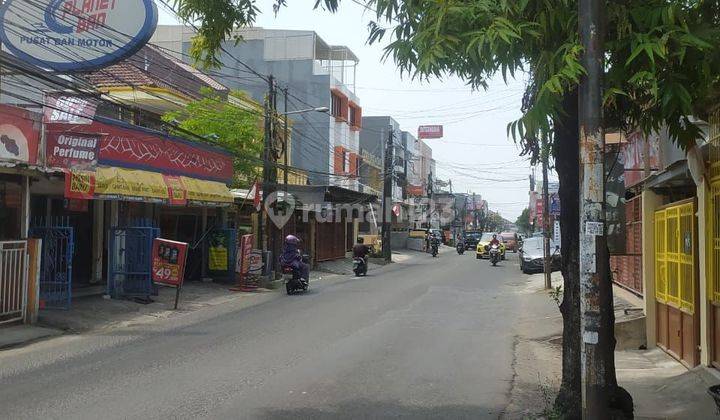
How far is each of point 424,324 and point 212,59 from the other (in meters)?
7.69

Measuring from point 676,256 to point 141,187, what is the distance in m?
12.0

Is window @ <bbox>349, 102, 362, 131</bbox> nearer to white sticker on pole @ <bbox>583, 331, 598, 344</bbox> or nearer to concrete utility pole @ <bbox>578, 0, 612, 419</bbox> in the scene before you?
concrete utility pole @ <bbox>578, 0, 612, 419</bbox>

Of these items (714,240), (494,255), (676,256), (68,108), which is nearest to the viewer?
(714,240)

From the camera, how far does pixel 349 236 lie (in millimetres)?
44906

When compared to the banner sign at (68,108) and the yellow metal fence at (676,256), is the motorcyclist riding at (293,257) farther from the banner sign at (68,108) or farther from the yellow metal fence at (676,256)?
the yellow metal fence at (676,256)

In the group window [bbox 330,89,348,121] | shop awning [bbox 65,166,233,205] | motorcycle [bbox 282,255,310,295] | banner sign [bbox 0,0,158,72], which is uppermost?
window [bbox 330,89,348,121]

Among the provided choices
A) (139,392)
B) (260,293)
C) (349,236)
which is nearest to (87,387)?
(139,392)

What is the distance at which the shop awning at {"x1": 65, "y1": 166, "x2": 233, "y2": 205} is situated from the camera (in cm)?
1350

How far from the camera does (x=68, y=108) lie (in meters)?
15.4

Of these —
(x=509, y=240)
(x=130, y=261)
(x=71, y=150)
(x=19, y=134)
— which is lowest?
(x=130, y=261)

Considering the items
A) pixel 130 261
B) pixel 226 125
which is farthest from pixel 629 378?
pixel 226 125

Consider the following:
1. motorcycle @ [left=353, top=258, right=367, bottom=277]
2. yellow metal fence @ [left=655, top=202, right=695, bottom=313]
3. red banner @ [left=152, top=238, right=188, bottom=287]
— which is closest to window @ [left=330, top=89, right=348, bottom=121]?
motorcycle @ [left=353, top=258, right=367, bottom=277]

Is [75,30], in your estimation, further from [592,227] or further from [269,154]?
[269,154]

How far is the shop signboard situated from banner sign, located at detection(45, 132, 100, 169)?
284 centimetres
